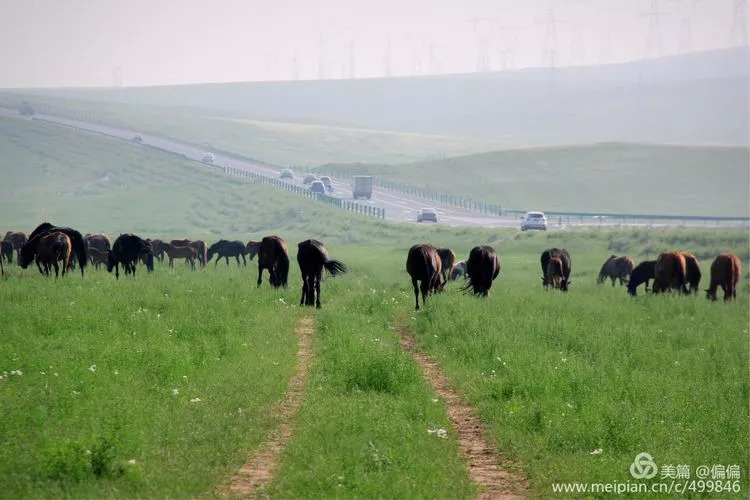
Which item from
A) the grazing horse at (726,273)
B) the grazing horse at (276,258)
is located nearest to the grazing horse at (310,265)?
the grazing horse at (276,258)

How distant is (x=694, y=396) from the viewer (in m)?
→ 18.5

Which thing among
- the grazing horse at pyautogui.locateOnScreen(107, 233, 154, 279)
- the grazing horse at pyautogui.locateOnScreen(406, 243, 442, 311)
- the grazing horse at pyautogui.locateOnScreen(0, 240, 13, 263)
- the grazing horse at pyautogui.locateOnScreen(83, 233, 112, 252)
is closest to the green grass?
the grazing horse at pyautogui.locateOnScreen(406, 243, 442, 311)

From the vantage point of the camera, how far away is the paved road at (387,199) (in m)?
94.1

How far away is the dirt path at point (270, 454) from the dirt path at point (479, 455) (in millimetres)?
2350

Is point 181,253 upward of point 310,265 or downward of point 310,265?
downward

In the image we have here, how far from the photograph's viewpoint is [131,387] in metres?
16.0

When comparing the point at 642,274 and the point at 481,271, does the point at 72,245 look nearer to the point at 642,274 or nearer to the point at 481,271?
Answer: the point at 481,271

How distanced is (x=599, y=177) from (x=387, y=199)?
43.1m

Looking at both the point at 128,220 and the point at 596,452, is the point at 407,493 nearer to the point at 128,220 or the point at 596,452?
the point at 596,452

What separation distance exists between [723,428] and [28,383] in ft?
34.5

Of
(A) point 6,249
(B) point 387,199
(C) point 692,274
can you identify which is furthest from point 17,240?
(B) point 387,199

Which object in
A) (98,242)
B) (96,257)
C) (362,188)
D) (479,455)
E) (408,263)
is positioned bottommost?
(479,455)

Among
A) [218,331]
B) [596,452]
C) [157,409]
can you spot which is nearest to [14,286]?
[218,331]

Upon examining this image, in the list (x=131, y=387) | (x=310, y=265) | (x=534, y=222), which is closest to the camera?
(x=131, y=387)
